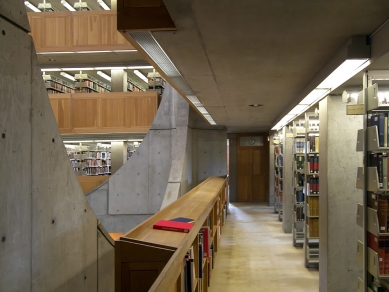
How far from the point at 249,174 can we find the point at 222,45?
36.6 ft

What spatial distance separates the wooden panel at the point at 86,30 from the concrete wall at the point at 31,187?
970cm

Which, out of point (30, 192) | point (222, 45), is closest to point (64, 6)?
point (222, 45)

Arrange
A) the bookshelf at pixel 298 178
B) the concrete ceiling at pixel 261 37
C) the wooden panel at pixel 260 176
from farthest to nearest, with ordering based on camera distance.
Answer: the wooden panel at pixel 260 176
the bookshelf at pixel 298 178
the concrete ceiling at pixel 261 37

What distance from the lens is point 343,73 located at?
3.60 meters

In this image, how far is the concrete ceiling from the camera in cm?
245

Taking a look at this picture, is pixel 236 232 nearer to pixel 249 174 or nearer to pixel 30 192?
pixel 249 174

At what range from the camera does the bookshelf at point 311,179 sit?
5.68 meters

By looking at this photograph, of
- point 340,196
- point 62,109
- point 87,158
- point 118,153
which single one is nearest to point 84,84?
point 62,109

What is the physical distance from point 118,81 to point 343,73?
10.7 m

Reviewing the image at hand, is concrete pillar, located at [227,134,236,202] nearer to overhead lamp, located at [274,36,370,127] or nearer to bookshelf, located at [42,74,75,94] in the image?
bookshelf, located at [42,74,75,94]

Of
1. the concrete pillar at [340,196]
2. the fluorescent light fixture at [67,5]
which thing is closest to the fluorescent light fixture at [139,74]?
the fluorescent light fixture at [67,5]

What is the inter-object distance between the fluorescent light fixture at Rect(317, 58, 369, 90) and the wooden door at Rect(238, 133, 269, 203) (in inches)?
392

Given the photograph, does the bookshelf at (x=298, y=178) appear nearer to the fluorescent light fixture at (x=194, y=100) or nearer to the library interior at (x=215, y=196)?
the library interior at (x=215, y=196)

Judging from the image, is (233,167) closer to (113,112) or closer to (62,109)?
(113,112)
